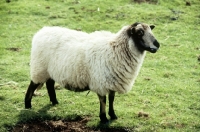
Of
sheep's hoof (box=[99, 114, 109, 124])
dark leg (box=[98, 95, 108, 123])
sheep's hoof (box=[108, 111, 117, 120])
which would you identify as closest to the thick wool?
dark leg (box=[98, 95, 108, 123])

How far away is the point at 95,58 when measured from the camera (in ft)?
25.6

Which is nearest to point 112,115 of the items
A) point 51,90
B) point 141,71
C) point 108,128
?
point 108,128

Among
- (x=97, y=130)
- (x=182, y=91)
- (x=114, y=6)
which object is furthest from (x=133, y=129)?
(x=114, y=6)

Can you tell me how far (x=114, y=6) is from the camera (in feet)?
59.8

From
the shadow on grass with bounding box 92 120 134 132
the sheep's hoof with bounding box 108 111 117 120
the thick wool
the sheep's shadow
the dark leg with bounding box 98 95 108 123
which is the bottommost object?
the shadow on grass with bounding box 92 120 134 132

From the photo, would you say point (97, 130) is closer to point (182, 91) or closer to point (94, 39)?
point (94, 39)

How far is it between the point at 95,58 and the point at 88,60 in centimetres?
17

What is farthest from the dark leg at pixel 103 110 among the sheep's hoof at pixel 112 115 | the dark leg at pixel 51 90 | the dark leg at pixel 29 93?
the dark leg at pixel 29 93

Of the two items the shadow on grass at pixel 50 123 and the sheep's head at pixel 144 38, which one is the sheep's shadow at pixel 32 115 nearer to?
the shadow on grass at pixel 50 123

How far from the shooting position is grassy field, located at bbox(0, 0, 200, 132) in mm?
8578

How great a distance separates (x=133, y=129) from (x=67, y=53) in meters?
2.43

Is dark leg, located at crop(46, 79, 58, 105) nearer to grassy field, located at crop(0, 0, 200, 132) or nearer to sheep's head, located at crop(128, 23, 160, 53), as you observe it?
grassy field, located at crop(0, 0, 200, 132)

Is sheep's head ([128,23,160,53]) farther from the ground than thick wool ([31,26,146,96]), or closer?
farther from the ground

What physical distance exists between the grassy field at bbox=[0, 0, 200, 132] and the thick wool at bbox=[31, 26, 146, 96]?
1.04 m
